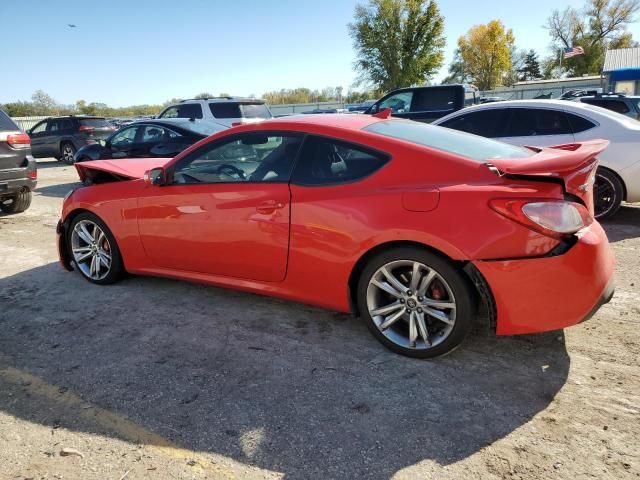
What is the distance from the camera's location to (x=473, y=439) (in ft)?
7.56

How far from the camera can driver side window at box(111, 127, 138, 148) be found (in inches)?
389

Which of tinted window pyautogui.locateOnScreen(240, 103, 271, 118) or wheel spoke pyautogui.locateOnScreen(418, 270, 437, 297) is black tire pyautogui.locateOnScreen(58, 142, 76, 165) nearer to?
tinted window pyautogui.locateOnScreen(240, 103, 271, 118)

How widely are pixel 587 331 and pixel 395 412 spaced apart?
1.67m

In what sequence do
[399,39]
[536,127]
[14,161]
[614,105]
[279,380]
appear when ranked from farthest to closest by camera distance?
1. [399,39]
2. [614,105]
3. [14,161]
4. [536,127]
5. [279,380]

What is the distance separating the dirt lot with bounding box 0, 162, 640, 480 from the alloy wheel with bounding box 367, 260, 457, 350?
0.56 feet

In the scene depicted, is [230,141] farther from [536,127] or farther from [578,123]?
[578,123]

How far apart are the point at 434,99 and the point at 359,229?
1074 cm

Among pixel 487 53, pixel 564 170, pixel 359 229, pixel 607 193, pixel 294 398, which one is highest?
pixel 487 53

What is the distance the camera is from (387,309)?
9.97 feet

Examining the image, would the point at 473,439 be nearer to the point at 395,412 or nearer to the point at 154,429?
the point at 395,412

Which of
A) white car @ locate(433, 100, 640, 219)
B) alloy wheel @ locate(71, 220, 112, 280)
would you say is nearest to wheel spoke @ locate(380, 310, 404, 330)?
alloy wheel @ locate(71, 220, 112, 280)

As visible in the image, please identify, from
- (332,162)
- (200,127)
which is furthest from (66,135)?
(332,162)

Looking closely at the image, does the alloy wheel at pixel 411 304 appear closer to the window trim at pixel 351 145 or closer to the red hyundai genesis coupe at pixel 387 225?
the red hyundai genesis coupe at pixel 387 225

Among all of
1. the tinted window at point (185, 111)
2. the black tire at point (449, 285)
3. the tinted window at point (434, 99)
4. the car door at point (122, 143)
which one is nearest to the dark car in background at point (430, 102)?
the tinted window at point (434, 99)
